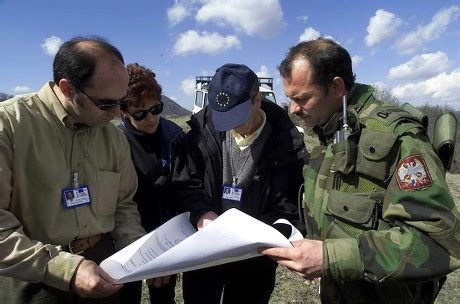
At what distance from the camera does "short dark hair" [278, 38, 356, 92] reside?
6.30 feet

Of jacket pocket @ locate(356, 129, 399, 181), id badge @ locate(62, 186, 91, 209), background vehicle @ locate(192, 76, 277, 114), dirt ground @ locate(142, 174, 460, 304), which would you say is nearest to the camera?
jacket pocket @ locate(356, 129, 399, 181)

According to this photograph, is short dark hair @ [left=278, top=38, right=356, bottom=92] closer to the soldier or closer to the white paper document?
the soldier

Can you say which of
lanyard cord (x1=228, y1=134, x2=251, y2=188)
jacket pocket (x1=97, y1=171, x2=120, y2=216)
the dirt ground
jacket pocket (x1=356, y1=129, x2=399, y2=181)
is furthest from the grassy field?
jacket pocket (x1=356, y1=129, x2=399, y2=181)

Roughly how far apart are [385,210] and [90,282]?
1.19 metres

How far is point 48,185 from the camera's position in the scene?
1.80m

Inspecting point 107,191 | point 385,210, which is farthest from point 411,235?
point 107,191

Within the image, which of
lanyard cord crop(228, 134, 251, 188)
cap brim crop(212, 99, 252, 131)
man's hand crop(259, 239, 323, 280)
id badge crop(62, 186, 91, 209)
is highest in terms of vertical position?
cap brim crop(212, 99, 252, 131)

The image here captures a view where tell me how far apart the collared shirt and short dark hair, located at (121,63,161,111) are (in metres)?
0.57

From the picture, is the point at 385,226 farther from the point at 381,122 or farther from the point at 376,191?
the point at 381,122

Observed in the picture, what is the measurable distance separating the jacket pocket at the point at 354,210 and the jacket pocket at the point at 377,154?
0.35ft

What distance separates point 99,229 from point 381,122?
1354mm

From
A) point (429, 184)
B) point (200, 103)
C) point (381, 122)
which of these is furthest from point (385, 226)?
point (200, 103)

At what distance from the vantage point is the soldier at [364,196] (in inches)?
59.7

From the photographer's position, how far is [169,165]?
107 inches
